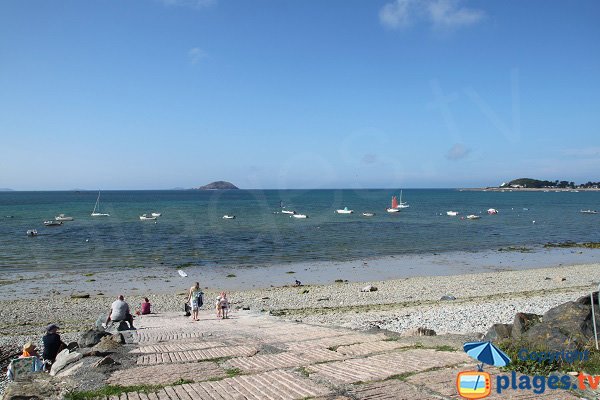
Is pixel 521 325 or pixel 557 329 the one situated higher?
pixel 557 329

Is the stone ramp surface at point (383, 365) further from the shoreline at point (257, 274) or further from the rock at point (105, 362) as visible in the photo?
the shoreline at point (257, 274)

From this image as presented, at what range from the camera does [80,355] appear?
29.5ft

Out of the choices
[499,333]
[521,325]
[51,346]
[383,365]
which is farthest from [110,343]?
[521,325]

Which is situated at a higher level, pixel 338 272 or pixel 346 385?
pixel 346 385

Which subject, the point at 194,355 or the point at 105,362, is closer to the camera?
the point at 105,362

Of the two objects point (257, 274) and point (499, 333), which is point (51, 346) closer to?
point (499, 333)

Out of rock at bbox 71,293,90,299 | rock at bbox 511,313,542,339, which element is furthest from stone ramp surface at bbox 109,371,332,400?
rock at bbox 71,293,90,299

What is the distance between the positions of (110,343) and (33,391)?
10.1 feet

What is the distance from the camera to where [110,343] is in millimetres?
9852

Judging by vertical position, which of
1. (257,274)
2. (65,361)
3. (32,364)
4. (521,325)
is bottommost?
(257,274)

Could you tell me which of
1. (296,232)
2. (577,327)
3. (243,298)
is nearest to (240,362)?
(577,327)

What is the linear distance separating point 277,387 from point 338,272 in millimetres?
26763

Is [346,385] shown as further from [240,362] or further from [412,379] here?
[240,362]

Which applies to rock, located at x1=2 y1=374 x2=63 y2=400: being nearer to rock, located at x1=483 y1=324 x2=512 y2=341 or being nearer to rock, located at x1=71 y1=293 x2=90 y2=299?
rock, located at x1=483 y1=324 x2=512 y2=341
